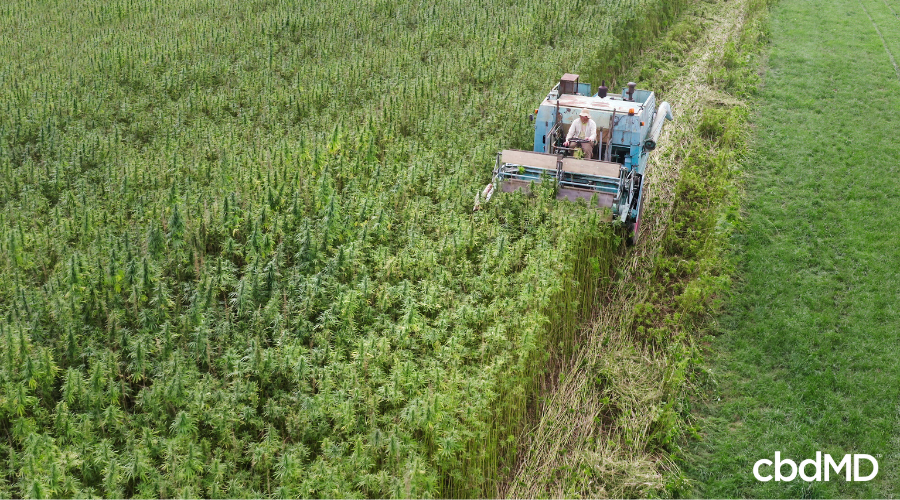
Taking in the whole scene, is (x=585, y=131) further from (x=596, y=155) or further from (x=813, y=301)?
(x=813, y=301)

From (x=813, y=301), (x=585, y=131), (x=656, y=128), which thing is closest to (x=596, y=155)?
(x=585, y=131)

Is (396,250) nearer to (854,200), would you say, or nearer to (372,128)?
(372,128)

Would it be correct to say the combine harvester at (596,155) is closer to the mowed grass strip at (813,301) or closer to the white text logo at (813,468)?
the mowed grass strip at (813,301)

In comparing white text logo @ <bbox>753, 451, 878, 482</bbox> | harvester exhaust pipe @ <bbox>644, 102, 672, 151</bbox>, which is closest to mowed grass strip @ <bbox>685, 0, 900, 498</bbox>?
white text logo @ <bbox>753, 451, 878, 482</bbox>

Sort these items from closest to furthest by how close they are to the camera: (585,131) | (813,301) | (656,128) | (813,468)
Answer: (813,468) → (813,301) → (585,131) → (656,128)

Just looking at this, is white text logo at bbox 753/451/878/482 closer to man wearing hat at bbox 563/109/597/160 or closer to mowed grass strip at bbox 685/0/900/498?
mowed grass strip at bbox 685/0/900/498

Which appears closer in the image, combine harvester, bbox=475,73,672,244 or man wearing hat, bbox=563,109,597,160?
combine harvester, bbox=475,73,672,244

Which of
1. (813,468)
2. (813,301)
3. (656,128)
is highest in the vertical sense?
(656,128)

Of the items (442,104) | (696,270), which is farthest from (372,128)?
(696,270)
